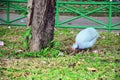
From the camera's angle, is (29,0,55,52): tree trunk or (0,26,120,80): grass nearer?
(0,26,120,80): grass

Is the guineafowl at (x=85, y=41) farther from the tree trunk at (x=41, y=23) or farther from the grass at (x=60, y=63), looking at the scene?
the tree trunk at (x=41, y=23)

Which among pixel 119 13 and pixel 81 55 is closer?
pixel 81 55

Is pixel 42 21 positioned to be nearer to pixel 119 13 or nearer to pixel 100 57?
pixel 100 57

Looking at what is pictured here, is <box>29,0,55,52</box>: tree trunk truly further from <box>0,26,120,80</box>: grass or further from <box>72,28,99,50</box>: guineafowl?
<box>72,28,99,50</box>: guineafowl

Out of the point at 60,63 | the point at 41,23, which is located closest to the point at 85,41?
the point at 41,23

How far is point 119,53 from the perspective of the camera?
789 centimetres

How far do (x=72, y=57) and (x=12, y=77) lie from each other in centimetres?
160

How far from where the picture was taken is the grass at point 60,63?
20.1ft

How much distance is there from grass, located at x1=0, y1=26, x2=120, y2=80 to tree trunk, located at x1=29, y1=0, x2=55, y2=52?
18 centimetres

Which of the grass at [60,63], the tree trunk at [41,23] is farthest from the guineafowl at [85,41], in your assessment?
the tree trunk at [41,23]

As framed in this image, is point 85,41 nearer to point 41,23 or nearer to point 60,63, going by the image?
point 41,23

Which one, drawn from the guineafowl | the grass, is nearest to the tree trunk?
the grass

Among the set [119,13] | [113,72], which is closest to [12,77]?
[113,72]

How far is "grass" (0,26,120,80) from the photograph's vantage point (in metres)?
6.13
